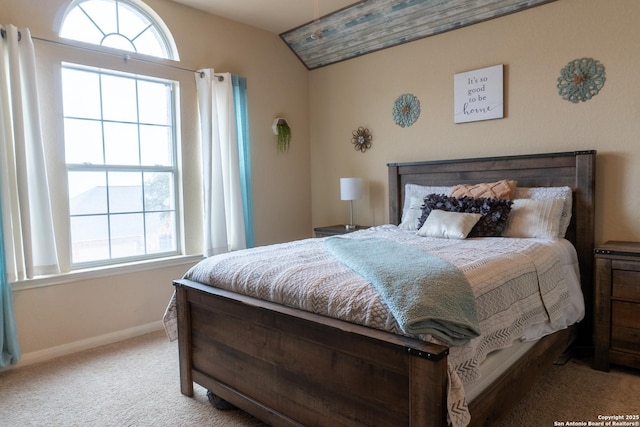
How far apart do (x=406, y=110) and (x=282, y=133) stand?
1.30m

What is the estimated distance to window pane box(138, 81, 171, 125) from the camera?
11.4 feet

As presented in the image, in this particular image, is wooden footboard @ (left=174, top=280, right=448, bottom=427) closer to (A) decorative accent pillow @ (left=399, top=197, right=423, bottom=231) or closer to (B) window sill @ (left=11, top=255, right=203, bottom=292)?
(B) window sill @ (left=11, top=255, right=203, bottom=292)

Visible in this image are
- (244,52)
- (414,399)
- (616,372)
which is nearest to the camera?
(414,399)

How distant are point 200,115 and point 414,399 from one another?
10.1 ft

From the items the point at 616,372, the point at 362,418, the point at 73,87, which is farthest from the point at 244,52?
the point at 616,372

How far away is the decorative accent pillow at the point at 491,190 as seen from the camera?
2975mm

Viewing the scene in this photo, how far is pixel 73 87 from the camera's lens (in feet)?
10.1

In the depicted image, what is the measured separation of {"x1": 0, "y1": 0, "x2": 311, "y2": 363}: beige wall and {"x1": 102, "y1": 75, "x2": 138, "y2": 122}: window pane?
131mm

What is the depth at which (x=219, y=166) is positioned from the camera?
371 cm

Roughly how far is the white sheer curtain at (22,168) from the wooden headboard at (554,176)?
2.91m

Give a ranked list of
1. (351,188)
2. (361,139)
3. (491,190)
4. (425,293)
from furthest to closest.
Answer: (361,139) → (351,188) → (491,190) → (425,293)

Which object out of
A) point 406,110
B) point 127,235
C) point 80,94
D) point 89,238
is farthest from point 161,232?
point 406,110

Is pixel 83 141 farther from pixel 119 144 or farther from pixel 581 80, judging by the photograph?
pixel 581 80

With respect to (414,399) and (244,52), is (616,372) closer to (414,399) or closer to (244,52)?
(414,399)
